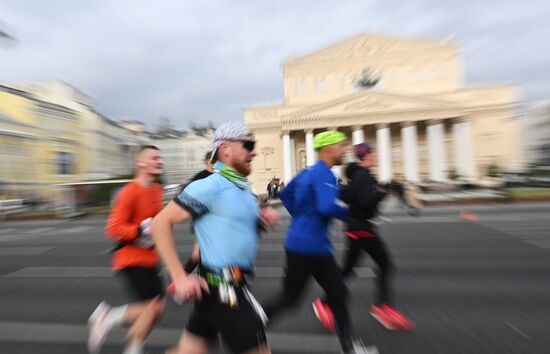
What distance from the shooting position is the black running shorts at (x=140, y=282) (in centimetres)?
282

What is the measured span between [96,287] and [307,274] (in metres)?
3.92

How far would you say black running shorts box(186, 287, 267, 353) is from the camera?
170 centimetres

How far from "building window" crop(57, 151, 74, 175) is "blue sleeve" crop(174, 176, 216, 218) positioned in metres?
41.5

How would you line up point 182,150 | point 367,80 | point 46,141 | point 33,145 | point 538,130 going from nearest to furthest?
point 33,145 → point 46,141 → point 367,80 → point 538,130 → point 182,150

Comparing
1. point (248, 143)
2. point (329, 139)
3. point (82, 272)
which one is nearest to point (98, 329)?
point (248, 143)

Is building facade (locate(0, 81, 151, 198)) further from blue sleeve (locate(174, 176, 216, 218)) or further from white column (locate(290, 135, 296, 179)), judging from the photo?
blue sleeve (locate(174, 176, 216, 218))

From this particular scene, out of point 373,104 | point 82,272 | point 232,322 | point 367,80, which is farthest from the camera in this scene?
point 367,80

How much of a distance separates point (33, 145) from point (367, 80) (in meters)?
34.8

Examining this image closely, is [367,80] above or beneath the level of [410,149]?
above

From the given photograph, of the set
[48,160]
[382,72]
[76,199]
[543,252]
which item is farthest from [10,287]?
[382,72]

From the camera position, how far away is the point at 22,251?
29.2ft

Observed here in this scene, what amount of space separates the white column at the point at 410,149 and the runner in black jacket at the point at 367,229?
36.8m

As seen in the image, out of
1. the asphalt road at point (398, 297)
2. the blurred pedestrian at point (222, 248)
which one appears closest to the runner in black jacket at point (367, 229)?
the asphalt road at point (398, 297)

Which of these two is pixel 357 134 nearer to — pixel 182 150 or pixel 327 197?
pixel 327 197
